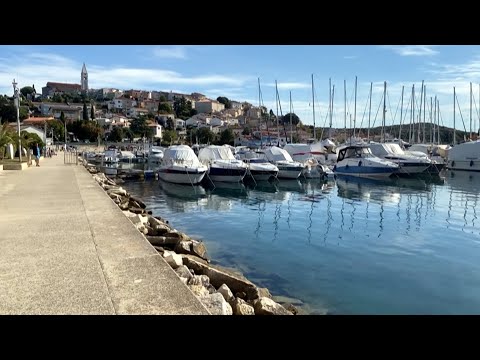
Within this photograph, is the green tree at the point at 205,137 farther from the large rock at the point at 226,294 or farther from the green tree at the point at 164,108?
the large rock at the point at 226,294

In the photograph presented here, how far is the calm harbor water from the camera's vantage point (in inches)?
375

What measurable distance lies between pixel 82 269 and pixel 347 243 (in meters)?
10.7

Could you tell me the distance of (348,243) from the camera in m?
14.7

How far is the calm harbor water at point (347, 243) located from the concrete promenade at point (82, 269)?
3.94 metres

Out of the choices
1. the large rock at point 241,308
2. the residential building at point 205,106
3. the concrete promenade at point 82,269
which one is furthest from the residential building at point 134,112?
the large rock at point 241,308

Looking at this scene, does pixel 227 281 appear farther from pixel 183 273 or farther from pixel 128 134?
pixel 128 134

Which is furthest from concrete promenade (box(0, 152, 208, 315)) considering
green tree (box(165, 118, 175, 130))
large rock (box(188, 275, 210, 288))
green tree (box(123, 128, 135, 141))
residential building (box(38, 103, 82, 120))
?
residential building (box(38, 103, 82, 120))

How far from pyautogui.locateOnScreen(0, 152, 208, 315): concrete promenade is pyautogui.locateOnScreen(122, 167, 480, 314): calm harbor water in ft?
12.9

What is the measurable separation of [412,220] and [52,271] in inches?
677

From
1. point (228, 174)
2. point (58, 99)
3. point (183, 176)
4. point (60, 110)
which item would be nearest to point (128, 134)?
point (60, 110)

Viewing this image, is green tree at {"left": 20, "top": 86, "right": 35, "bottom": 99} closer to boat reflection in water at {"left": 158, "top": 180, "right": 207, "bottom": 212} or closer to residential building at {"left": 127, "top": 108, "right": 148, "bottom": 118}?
residential building at {"left": 127, "top": 108, "right": 148, "bottom": 118}
